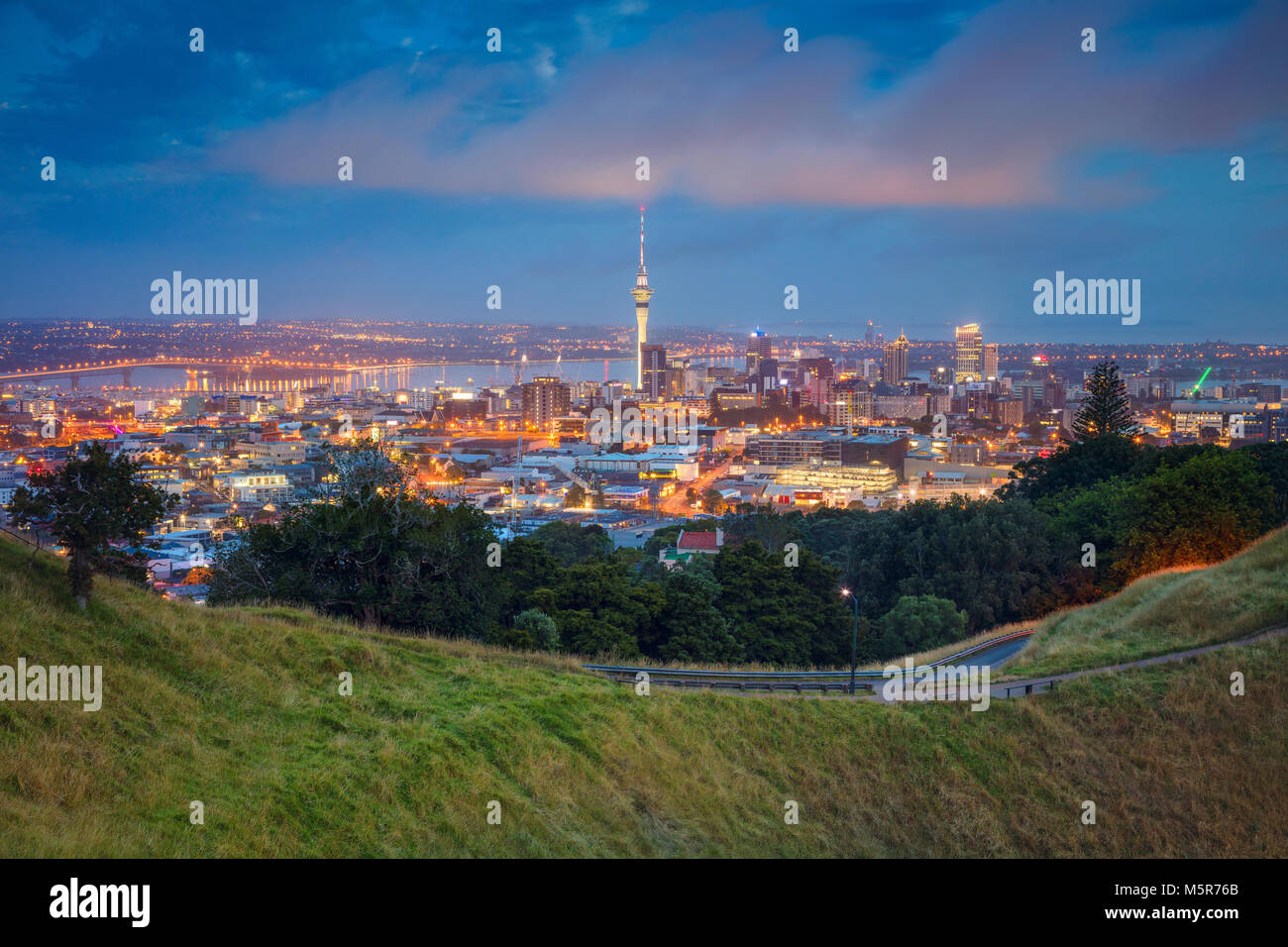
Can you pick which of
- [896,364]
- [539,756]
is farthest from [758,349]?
[539,756]

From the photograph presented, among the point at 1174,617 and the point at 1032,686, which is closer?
the point at 1032,686

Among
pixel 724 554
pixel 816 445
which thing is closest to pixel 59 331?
pixel 816 445

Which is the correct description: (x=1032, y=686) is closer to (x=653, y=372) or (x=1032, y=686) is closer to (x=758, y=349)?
(x=653, y=372)

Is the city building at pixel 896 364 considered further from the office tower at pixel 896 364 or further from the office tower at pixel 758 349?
the office tower at pixel 758 349

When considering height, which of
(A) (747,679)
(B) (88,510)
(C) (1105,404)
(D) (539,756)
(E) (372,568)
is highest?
(C) (1105,404)

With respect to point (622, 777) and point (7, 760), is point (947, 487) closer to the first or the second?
point (622, 777)

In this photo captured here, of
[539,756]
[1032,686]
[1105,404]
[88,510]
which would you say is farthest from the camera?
[1105,404]
